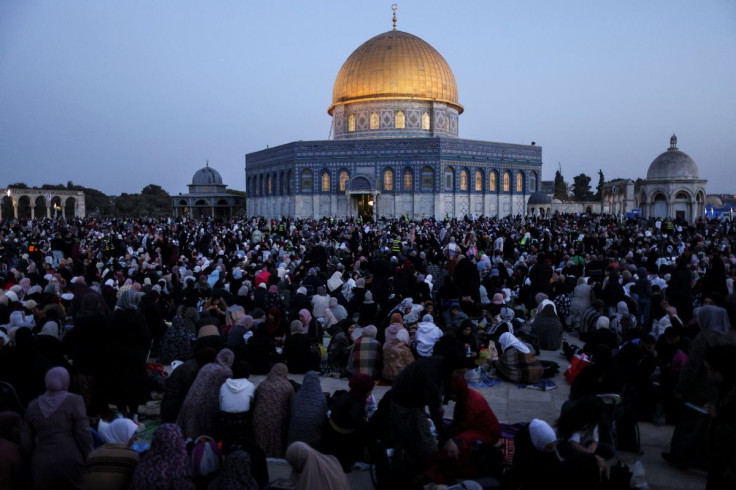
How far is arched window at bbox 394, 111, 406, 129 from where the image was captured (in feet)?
137

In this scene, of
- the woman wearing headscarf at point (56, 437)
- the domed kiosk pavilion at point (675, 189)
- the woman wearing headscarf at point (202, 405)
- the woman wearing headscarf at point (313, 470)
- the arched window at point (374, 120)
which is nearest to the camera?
the woman wearing headscarf at point (313, 470)

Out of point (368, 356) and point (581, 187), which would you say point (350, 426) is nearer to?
point (368, 356)

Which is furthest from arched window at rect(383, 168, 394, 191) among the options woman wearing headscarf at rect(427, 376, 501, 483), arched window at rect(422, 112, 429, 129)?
woman wearing headscarf at rect(427, 376, 501, 483)

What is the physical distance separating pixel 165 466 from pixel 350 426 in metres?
1.72

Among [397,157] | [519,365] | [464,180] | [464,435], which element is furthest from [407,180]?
[464,435]

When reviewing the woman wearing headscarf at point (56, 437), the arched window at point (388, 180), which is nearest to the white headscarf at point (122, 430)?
the woman wearing headscarf at point (56, 437)

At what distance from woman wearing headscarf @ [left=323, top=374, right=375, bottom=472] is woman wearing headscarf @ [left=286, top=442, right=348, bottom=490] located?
3.24 ft

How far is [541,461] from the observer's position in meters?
4.22

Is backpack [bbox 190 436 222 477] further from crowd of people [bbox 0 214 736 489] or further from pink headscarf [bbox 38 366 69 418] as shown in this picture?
pink headscarf [bbox 38 366 69 418]

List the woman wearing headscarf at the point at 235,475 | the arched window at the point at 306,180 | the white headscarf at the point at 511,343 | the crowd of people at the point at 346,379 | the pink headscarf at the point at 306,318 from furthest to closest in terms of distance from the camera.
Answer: the arched window at the point at 306,180
the pink headscarf at the point at 306,318
the white headscarf at the point at 511,343
the crowd of people at the point at 346,379
the woman wearing headscarf at the point at 235,475

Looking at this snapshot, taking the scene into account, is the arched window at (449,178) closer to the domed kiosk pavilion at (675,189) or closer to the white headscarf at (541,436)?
the domed kiosk pavilion at (675,189)

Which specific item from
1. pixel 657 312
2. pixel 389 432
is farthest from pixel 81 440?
pixel 657 312

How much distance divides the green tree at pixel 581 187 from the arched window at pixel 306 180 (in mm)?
53059

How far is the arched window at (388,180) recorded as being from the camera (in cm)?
3997
